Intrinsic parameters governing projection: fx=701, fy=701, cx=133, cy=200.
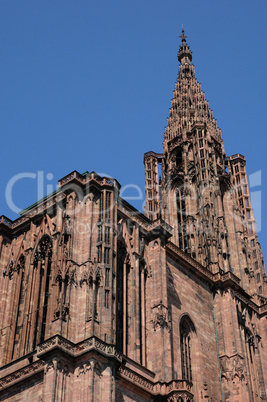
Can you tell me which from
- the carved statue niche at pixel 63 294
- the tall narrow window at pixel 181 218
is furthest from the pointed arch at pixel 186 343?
the tall narrow window at pixel 181 218

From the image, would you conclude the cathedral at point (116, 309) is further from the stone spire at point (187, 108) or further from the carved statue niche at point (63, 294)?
the stone spire at point (187, 108)

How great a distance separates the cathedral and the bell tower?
0.86ft

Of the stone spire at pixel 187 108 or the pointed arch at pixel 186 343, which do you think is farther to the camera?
the stone spire at pixel 187 108

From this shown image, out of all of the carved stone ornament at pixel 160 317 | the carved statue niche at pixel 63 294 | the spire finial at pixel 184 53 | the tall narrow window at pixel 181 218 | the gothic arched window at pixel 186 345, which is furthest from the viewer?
the spire finial at pixel 184 53

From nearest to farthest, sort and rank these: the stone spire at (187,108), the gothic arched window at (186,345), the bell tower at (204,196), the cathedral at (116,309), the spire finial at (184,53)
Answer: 1. the cathedral at (116,309)
2. the gothic arched window at (186,345)
3. the bell tower at (204,196)
4. the stone spire at (187,108)
5. the spire finial at (184,53)

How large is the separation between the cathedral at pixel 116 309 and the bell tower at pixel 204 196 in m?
0.26

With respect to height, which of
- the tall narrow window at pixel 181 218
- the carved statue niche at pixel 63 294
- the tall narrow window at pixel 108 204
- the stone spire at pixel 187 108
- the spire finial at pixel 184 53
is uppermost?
the spire finial at pixel 184 53

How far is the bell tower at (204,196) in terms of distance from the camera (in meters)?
46.1

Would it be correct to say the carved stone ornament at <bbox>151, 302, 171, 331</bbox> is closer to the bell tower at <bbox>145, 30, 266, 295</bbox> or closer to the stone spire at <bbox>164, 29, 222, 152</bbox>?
the bell tower at <bbox>145, 30, 266, 295</bbox>

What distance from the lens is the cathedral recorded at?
27.9 metres

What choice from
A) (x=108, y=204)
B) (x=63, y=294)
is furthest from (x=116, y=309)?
(x=108, y=204)

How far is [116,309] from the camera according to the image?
31594mm

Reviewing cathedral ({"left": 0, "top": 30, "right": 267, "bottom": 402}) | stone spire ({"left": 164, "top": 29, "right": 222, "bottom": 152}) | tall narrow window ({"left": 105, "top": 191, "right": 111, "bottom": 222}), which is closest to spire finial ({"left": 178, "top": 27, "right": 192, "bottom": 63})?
stone spire ({"left": 164, "top": 29, "right": 222, "bottom": 152})

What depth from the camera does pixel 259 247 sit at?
163ft
